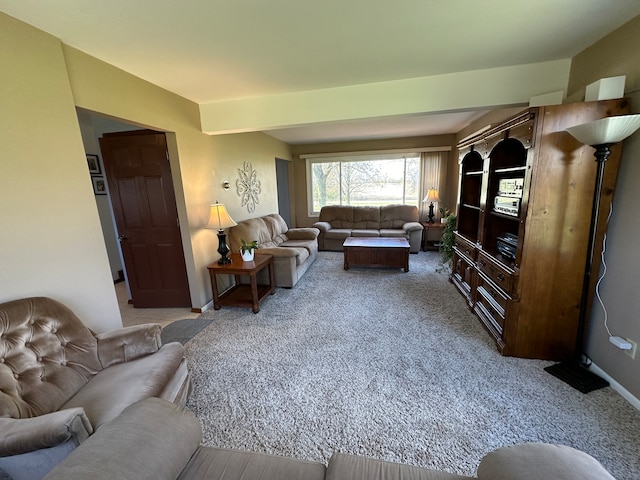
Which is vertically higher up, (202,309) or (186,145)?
(186,145)

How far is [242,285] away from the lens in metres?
3.80

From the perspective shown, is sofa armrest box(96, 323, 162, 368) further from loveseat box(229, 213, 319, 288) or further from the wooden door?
loveseat box(229, 213, 319, 288)

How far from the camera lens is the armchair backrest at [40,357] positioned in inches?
51.3

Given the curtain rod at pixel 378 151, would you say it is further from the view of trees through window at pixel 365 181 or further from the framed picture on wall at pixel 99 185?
the framed picture on wall at pixel 99 185

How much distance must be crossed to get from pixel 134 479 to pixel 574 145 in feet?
9.53

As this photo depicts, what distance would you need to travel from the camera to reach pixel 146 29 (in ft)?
5.54

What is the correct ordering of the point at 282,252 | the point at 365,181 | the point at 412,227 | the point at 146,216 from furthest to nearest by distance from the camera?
the point at 365,181 < the point at 412,227 < the point at 282,252 < the point at 146,216

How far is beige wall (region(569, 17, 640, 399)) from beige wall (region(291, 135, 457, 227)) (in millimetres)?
3905

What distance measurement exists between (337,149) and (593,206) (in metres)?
5.08

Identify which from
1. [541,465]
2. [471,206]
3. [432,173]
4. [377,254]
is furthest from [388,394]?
[432,173]

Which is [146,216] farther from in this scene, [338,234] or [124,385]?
[338,234]

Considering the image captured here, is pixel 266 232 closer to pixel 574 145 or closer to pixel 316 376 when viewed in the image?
pixel 316 376

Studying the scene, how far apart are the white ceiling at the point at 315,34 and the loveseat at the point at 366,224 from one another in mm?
3306

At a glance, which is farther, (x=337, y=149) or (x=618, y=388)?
(x=337, y=149)
